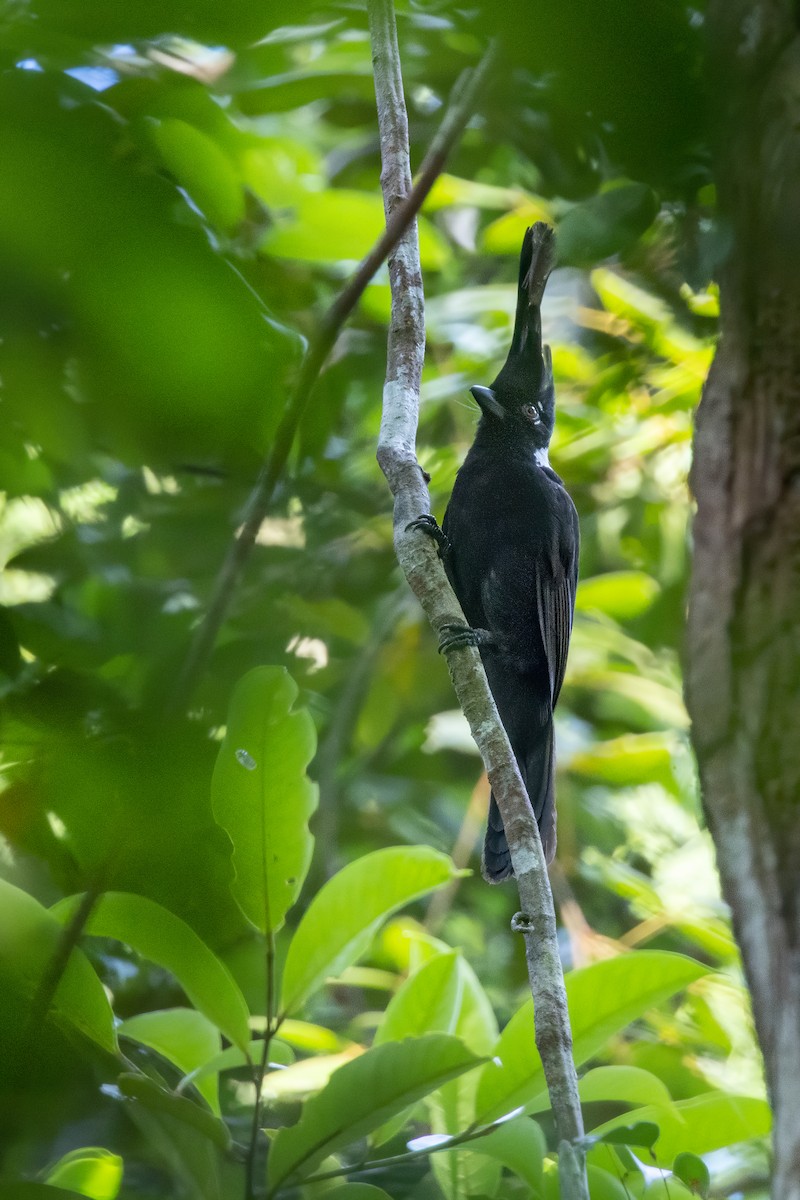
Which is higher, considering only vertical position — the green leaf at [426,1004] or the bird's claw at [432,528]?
the bird's claw at [432,528]

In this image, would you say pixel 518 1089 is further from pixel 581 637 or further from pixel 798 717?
pixel 581 637

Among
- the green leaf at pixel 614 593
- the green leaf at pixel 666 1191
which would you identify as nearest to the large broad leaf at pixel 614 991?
the green leaf at pixel 666 1191

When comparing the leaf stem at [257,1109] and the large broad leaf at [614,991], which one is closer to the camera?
the leaf stem at [257,1109]

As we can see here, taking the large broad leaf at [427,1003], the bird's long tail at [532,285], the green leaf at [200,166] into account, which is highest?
the bird's long tail at [532,285]

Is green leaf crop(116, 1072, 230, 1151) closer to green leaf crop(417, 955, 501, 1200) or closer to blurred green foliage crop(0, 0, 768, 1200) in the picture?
blurred green foliage crop(0, 0, 768, 1200)

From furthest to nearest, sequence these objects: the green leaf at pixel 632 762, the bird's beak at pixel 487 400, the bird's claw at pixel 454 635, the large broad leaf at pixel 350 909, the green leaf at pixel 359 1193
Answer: the green leaf at pixel 632 762, the bird's beak at pixel 487 400, the bird's claw at pixel 454 635, the large broad leaf at pixel 350 909, the green leaf at pixel 359 1193

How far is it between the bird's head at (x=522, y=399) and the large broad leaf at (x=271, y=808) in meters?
2.33

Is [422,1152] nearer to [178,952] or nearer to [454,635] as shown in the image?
[178,952]

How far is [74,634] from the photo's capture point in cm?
94

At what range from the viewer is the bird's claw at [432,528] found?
7.47ft

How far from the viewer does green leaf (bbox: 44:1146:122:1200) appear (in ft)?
5.04

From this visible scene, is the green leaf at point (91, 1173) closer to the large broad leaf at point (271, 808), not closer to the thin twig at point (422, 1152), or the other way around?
the thin twig at point (422, 1152)

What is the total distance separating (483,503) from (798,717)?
2.20 metres

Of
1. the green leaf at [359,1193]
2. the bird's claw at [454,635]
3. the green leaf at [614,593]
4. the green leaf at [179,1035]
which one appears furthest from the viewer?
the green leaf at [614,593]
